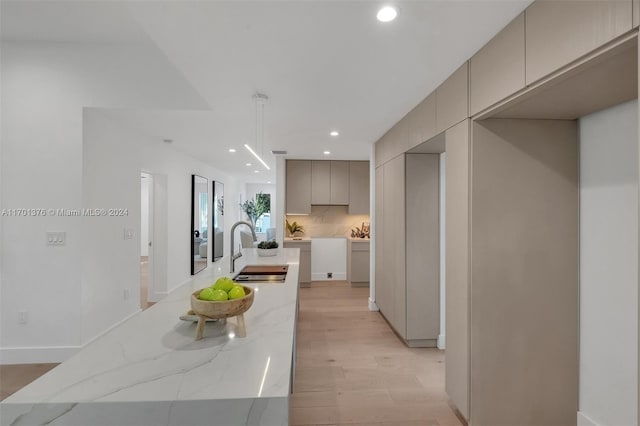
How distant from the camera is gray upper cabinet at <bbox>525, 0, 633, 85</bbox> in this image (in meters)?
1.11

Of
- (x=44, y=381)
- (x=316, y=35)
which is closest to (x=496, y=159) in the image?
(x=316, y=35)

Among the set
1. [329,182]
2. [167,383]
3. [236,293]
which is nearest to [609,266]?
[236,293]

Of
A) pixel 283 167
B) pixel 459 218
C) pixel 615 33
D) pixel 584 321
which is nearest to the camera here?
pixel 615 33

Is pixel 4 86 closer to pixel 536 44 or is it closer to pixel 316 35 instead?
pixel 316 35

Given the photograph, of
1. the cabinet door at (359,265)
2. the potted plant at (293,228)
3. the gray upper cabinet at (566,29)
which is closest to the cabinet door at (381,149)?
the cabinet door at (359,265)

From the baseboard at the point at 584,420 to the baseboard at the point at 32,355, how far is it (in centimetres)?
408

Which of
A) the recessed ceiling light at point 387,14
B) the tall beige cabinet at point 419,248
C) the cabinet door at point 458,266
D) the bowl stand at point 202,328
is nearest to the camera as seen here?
the bowl stand at point 202,328

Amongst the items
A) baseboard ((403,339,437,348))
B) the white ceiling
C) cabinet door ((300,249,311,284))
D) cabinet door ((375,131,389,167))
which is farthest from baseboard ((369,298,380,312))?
the white ceiling

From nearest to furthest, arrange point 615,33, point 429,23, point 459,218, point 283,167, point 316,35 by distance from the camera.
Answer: point 615,33 → point 429,23 → point 316,35 → point 459,218 → point 283,167

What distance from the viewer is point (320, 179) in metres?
6.11

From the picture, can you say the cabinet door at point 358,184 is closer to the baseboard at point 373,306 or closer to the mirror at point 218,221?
the baseboard at point 373,306

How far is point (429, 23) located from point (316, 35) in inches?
24.5

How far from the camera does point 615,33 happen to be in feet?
3.61

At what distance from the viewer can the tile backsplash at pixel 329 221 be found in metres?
6.56
